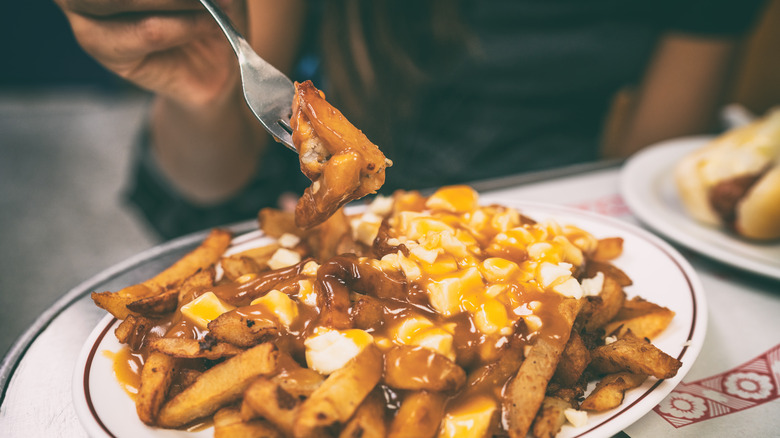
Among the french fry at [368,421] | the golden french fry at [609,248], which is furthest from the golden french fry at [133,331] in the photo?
the golden french fry at [609,248]

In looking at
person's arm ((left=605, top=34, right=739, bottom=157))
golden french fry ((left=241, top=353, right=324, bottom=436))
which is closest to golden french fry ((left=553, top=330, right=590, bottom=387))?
golden french fry ((left=241, top=353, right=324, bottom=436))

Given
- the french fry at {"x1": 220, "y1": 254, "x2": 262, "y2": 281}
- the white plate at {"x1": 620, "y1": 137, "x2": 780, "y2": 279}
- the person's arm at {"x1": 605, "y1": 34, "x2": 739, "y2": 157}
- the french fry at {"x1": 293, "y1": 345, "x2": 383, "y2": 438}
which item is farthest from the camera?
the person's arm at {"x1": 605, "y1": 34, "x2": 739, "y2": 157}

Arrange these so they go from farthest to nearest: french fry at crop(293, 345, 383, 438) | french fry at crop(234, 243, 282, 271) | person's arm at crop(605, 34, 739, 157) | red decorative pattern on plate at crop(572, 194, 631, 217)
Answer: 1. person's arm at crop(605, 34, 739, 157)
2. red decorative pattern on plate at crop(572, 194, 631, 217)
3. french fry at crop(234, 243, 282, 271)
4. french fry at crop(293, 345, 383, 438)

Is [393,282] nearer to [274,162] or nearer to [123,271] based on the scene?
[123,271]

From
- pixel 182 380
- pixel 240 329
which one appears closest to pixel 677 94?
pixel 240 329

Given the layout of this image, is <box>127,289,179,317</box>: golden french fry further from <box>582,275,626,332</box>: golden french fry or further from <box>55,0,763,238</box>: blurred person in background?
<box>55,0,763,238</box>: blurred person in background

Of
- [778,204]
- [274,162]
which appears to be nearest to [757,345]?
[778,204]
